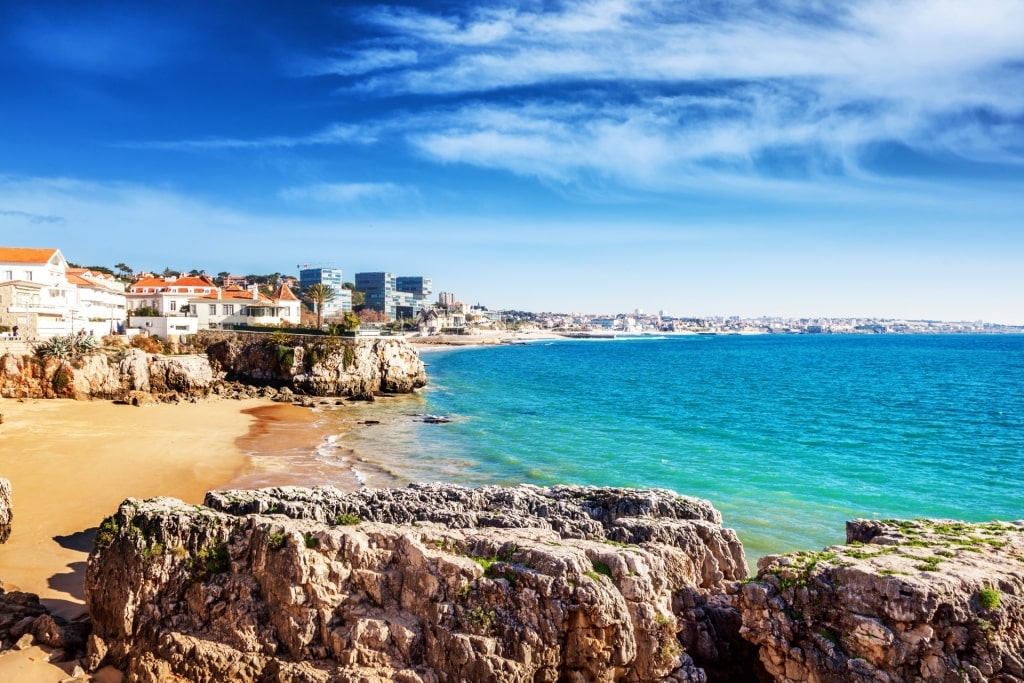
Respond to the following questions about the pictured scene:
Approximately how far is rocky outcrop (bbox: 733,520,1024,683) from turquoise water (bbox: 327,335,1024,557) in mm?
7813

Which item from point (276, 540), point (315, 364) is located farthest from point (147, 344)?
point (276, 540)

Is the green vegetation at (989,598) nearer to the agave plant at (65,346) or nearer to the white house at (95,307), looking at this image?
the agave plant at (65,346)

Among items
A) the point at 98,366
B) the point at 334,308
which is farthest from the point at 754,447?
the point at 334,308

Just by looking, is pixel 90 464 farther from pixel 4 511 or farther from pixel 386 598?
pixel 386 598

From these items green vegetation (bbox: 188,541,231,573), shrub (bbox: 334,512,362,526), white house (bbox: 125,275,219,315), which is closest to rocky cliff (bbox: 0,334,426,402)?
white house (bbox: 125,275,219,315)

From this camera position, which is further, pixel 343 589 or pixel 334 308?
pixel 334 308

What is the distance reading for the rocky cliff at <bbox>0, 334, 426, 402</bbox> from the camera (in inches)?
1537

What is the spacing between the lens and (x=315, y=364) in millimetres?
50750

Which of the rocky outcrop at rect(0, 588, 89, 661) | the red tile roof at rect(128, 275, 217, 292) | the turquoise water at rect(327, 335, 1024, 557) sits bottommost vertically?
the turquoise water at rect(327, 335, 1024, 557)

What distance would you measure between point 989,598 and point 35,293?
56.2m

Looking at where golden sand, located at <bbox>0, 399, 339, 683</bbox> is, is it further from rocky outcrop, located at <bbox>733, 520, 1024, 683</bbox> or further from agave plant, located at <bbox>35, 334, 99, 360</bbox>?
rocky outcrop, located at <bbox>733, 520, 1024, 683</bbox>

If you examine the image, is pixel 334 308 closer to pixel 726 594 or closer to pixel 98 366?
pixel 98 366

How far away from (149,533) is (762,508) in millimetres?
18421

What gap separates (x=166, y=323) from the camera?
57438mm
